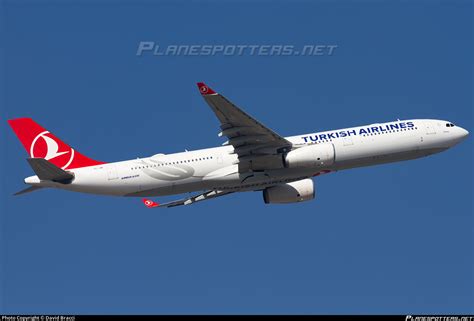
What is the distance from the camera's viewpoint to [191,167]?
59.2 metres

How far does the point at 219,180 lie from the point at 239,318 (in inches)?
676

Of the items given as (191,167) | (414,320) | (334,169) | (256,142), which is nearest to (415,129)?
(334,169)

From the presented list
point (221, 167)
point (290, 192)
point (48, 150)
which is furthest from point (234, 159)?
point (48, 150)

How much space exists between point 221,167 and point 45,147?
12.5 m

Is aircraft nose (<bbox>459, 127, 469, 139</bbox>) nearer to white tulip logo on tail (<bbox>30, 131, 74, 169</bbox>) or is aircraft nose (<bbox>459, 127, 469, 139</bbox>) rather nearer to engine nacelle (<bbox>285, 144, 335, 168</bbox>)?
engine nacelle (<bbox>285, 144, 335, 168</bbox>)

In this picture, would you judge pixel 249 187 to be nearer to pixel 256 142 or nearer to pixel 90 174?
pixel 256 142

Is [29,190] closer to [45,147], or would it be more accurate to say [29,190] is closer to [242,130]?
[45,147]

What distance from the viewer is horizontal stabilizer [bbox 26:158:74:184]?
56.8 meters

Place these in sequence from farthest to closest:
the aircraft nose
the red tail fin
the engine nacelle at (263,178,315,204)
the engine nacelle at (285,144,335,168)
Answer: the engine nacelle at (263,178,315,204)
the aircraft nose
the red tail fin
the engine nacelle at (285,144,335,168)

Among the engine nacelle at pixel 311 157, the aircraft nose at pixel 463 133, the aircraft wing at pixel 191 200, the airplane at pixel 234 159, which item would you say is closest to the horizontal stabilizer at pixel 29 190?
the airplane at pixel 234 159

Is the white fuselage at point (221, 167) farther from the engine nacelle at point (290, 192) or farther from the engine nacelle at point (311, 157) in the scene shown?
the engine nacelle at point (290, 192)

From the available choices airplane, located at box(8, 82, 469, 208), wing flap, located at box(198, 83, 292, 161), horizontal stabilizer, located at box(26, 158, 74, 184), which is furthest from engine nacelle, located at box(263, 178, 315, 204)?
horizontal stabilizer, located at box(26, 158, 74, 184)

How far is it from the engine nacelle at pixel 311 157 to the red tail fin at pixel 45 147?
13.3m

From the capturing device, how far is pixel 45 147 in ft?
201
